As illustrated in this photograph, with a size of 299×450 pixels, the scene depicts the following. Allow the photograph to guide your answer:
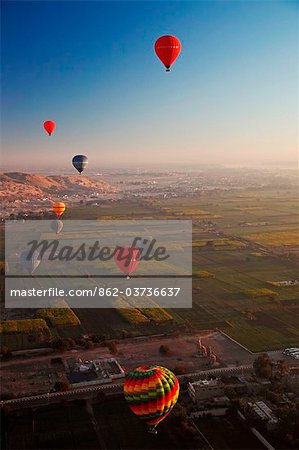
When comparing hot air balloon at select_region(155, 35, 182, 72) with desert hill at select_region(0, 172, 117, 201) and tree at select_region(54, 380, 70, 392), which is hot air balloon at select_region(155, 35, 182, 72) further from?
desert hill at select_region(0, 172, 117, 201)

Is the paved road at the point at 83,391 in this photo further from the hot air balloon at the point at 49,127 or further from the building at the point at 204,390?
the hot air balloon at the point at 49,127

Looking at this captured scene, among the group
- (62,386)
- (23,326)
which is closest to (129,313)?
(23,326)

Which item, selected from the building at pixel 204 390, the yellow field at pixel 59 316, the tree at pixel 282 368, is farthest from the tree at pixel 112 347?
the tree at pixel 282 368

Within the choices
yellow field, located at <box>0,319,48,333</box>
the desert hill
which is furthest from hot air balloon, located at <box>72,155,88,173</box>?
the desert hill

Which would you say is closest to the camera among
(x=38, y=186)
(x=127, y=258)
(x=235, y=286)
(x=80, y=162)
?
(x=127, y=258)

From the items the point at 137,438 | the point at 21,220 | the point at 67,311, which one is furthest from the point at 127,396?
the point at 21,220

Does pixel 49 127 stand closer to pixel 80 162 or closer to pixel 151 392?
pixel 80 162

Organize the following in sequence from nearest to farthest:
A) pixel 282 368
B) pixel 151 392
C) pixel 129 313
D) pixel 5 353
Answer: pixel 151 392 < pixel 282 368 < pixel 5 353 < pixel 129 313
